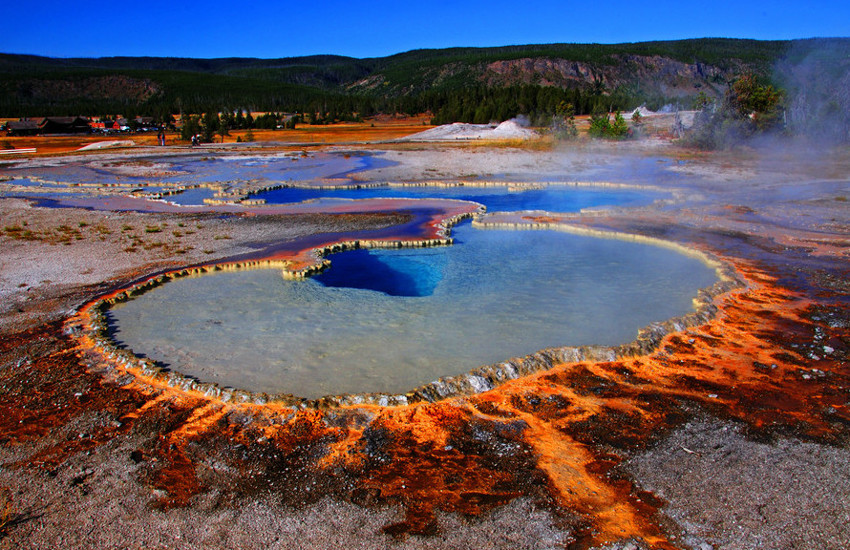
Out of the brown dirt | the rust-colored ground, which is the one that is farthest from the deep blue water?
the rust-colored ground

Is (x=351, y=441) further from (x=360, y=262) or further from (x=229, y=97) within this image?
(x=229, y=97)

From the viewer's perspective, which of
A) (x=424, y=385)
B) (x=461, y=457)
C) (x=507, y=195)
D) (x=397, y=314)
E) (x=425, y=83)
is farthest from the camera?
(x=425, y=83)

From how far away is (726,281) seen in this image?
7.40 meters

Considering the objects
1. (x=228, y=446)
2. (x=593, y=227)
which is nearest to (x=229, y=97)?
(x=593, y=227)

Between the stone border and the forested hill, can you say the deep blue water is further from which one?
the forested hill

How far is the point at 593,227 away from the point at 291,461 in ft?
26.8

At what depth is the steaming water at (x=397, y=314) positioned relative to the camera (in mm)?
5344

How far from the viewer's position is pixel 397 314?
6.59m

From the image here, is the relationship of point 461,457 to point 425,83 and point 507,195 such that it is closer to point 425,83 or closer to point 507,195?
point 507,195

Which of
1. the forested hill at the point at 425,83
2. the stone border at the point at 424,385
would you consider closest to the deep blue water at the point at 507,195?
the stone border at the point at 424,385

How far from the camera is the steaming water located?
5344mm

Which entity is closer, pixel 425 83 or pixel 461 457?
pixel 461 457

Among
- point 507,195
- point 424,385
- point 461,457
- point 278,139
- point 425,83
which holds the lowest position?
point 461,457

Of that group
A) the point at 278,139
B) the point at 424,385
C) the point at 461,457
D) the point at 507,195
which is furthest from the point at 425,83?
the point at 461,457
